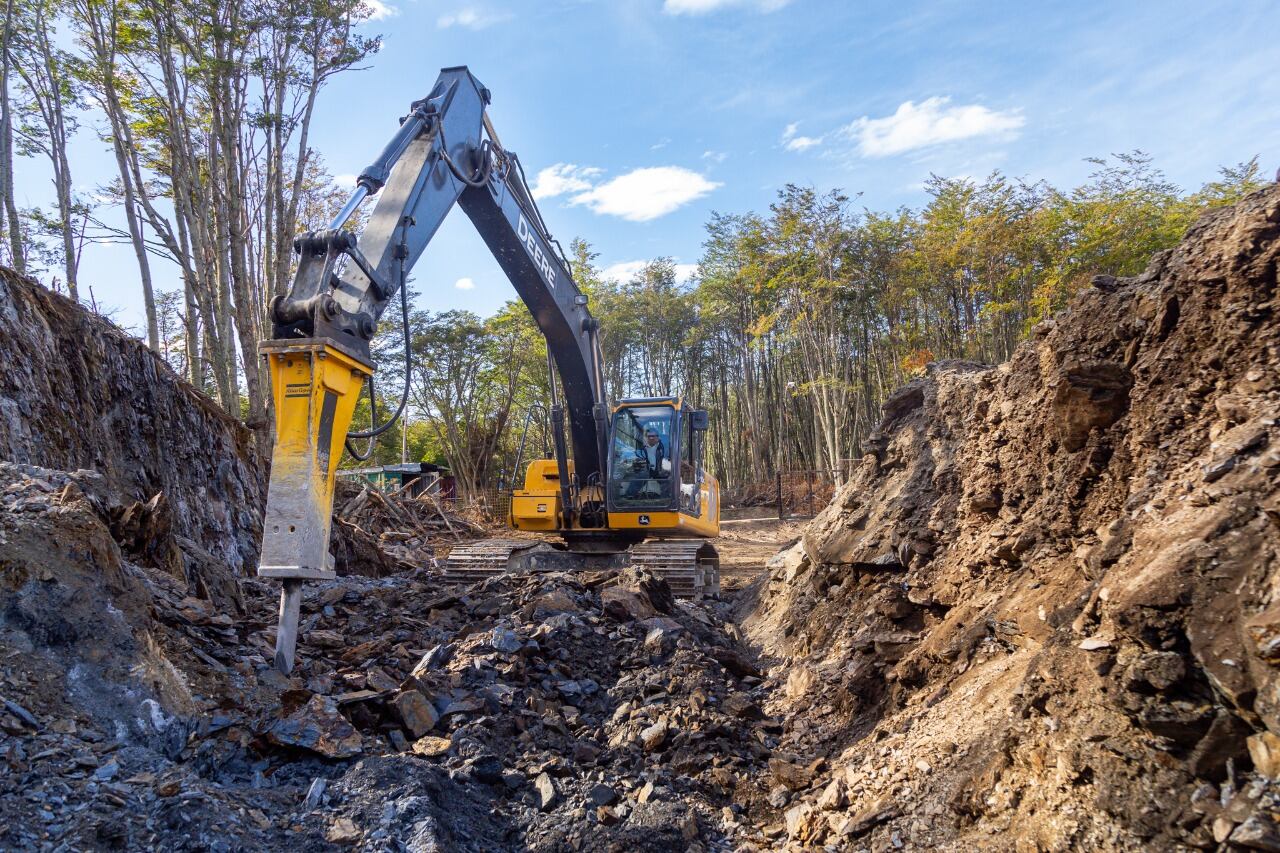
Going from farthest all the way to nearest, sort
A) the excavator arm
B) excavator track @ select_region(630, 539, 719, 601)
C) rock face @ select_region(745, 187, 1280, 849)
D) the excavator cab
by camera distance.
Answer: the excavator cab → excavator track @ select_region(630, 539, 719, 601) → the excavator arm → rock face @ select_region(745, 187, 1280, 849)

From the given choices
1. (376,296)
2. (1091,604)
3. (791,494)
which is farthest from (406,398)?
(791,494)

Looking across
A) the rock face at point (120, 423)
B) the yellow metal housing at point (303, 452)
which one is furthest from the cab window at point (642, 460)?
the yellow metal housing at point (303, 452)

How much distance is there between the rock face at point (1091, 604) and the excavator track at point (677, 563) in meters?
3.36

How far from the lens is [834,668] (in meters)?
4.84

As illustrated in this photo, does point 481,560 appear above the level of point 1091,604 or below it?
below

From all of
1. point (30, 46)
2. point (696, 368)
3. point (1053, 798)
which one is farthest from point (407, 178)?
point (696, 368)

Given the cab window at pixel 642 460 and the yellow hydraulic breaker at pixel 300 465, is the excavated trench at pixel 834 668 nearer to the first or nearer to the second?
the yellow hydraulic breaker at pixel 300 465

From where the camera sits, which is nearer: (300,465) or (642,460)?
(300,465)

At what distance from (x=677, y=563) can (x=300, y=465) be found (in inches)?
214

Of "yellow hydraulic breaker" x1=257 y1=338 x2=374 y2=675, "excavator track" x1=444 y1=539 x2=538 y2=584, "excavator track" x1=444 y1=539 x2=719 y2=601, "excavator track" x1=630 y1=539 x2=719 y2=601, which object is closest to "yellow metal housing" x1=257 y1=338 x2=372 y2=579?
"yellow hydraulic breaker" x1=257 y1=338 x2=374 y2=675

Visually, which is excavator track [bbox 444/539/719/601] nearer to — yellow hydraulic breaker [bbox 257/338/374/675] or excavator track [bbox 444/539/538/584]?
excavator track [bbox 444/539/538/584]

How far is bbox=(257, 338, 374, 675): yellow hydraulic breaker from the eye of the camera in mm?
3779

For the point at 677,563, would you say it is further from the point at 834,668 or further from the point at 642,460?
the point at 834,668

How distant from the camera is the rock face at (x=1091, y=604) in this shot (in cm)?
240
